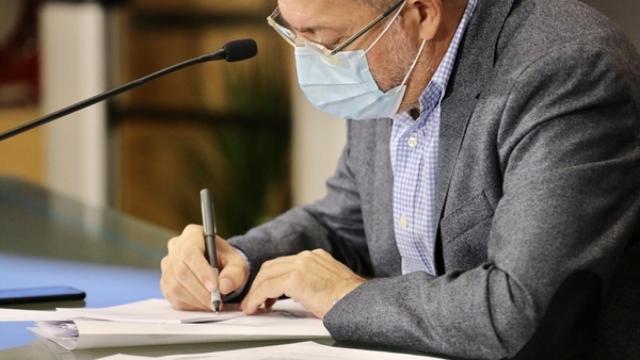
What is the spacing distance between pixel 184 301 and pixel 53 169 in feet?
14.0

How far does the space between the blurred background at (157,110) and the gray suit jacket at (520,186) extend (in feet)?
10.3

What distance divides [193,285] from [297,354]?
16.1 inches

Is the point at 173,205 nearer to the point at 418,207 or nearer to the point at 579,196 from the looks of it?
the point at 418,207

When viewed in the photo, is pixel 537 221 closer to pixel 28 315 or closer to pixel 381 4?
pixel 381 4

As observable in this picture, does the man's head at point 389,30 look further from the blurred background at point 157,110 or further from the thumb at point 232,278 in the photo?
the blurred background at point 157,110

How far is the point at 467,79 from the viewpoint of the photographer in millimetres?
2000

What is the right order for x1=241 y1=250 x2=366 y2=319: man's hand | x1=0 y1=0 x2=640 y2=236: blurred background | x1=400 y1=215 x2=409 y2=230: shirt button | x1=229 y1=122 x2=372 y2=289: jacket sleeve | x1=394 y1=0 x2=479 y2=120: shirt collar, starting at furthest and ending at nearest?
x1=0 y1=0 x2=640 y2=236: blurred background, x1=229 y1=122 x2=372 y2=289: jacket sleeve, x1=400 y1=215 x2=409 y2=230: shirt button, x1=394 y1=0 x2=479 y2=120: shirt collar, x1=241 y1=250 x2=366 y2=319: man's hand

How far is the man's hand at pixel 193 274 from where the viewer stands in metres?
2.07

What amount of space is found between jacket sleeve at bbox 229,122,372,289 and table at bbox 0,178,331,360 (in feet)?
0.83

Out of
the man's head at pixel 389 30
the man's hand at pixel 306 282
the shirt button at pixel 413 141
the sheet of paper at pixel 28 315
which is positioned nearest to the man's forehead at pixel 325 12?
the man's head at pixel 389 30

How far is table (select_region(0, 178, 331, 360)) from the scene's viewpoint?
183cm

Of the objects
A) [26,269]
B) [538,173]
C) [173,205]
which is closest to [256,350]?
[538,173]

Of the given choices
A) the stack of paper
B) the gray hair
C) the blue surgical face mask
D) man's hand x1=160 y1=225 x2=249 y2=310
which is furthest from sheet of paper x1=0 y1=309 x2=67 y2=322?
the gray hair

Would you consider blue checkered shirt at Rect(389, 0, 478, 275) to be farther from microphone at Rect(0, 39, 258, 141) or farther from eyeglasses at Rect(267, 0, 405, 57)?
microphone at Rect(0, 39, 258, 141)
